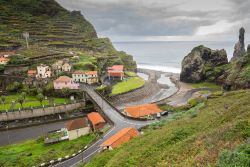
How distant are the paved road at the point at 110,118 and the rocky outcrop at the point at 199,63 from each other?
57726mm

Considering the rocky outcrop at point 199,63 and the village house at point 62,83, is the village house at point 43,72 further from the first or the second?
the rocky outcrop at point 199,63

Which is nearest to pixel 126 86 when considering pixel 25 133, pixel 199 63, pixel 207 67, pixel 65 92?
pixel 65 92

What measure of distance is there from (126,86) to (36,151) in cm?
5683

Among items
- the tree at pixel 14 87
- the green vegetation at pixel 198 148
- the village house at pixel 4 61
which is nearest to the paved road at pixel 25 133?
the tree at pixel 14 87

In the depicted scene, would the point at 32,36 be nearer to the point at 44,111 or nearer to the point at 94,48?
the point at 94,48

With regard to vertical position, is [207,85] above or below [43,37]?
below

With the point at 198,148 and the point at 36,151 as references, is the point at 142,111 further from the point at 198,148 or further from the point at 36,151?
the point at 198,148

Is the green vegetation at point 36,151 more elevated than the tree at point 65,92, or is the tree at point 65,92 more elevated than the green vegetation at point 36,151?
the tree at point 65,92

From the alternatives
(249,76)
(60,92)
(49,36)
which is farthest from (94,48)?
(249,76)

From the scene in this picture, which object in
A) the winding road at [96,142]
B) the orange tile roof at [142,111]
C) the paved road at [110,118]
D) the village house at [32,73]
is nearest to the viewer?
the paved road at [110,118]

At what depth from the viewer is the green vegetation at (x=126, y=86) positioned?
315 ft

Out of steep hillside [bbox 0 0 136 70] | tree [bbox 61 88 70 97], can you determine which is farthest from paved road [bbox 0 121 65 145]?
steep hillside [bbox 0 0 136 70]

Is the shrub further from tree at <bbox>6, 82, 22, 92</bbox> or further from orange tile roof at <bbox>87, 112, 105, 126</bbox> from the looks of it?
tree at <bbox>6, 82, 22, 92</bbox>

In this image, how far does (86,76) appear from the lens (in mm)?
99562
